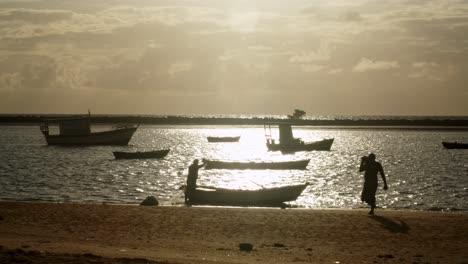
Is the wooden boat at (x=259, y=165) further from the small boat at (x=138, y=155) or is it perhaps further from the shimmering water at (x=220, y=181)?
the small boat at (x=138, y=155)

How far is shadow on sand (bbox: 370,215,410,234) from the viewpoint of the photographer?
68.1ft

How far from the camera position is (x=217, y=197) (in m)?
30.3

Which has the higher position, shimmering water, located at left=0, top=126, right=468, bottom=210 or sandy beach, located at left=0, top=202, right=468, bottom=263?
sandy beach, located at left=0, top=202, right=468, bottom=263

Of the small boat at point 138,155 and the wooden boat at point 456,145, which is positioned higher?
the small boat at point 138,155

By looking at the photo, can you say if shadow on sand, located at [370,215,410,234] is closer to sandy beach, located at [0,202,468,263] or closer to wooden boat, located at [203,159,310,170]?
sandy beach, located at [0,202,468,263]

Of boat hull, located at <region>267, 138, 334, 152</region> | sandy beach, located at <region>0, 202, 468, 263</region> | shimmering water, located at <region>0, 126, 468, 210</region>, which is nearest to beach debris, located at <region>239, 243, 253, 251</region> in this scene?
sandy beach, located at <region>0, 202, 468, 263</region>

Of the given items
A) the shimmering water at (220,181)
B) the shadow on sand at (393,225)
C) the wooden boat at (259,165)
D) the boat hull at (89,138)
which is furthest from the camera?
the boat hull at (89,138)

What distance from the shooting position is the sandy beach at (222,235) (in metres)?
16.5

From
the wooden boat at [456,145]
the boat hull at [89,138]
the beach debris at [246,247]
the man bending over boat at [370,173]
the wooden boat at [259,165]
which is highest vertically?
the man bending over boat at [370,173]

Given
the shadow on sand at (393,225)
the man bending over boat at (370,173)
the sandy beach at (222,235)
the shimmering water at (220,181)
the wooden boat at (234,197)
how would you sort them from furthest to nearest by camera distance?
1. the shimmering water at (220,181)
2. the wooden boat at (234,197)
3. the man bending over boat at (370,173)
4. the shadow on sand at (393,225)
5. the sandy beach at (222,235)

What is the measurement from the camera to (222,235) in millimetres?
20078

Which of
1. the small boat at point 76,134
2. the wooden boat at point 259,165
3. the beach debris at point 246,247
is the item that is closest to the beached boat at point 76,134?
the small boat at point 76,134

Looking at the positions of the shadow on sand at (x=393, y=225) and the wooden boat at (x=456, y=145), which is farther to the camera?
the wooden boat at (x=456, y=145)

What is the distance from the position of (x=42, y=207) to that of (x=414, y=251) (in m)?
14.9
